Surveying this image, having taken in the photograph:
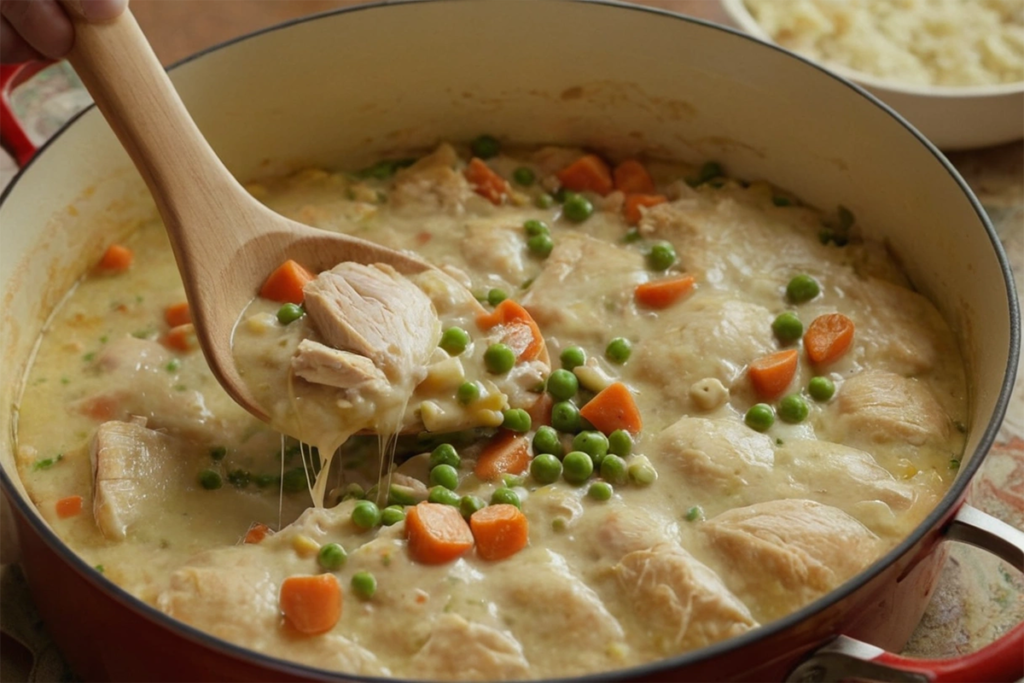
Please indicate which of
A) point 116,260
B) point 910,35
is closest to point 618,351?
point 116,260

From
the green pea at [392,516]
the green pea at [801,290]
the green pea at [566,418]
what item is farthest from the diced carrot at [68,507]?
the green pea at [801,290]

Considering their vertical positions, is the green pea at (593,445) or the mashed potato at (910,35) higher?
the green pea at (593,445)

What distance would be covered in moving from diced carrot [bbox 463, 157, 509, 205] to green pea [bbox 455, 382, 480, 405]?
3.80 feet

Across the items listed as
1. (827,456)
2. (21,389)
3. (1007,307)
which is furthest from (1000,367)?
(21,389)

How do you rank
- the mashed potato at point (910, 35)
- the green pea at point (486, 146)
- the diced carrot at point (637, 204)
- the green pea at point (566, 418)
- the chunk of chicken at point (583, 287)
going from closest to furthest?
the green pea at point (566, 418) < the chunk of chicken at point (583, 287) < the diced carrot at point (637, 204) < the green pea at point (486, 146) < the mashed potato at point (910, 35)

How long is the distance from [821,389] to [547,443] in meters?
0.82

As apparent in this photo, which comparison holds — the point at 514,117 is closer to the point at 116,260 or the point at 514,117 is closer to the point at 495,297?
the point at 495,297

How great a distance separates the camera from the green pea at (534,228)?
3838 mm

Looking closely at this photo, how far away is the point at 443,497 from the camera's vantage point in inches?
115

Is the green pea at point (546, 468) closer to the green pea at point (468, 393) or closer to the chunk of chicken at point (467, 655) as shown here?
the green pea at point (468, 393)

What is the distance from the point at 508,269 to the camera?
3.71 metres

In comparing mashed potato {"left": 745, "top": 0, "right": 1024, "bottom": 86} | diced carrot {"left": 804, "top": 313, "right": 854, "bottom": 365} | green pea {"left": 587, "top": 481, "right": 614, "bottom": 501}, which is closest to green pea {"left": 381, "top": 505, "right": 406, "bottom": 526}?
green pea {"left": 587, "top": 481, "right": 614, "bottom": 501}

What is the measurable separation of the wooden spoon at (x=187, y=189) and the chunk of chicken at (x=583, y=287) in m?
0.84

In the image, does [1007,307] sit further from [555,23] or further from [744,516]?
[555,23]
